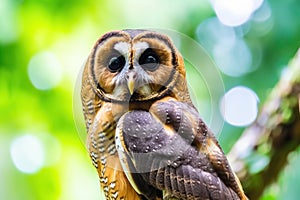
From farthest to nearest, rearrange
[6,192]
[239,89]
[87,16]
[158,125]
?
[239,89] < [87,16] < [6,192] < [158,125]

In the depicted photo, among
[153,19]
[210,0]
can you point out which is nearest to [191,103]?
[153,19]

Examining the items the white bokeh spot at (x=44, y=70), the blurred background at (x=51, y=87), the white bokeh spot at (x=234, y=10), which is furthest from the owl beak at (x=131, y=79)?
the white bokeh spot at (x=234, y=10)

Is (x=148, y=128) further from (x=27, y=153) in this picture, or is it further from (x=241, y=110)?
(x=27, y=153)

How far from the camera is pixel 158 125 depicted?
1230 millimetres

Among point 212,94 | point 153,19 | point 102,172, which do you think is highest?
point 153,19

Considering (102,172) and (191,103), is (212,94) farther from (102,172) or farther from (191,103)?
(102,172)

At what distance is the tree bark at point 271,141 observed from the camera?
1652mm

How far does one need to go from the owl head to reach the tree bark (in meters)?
0.46

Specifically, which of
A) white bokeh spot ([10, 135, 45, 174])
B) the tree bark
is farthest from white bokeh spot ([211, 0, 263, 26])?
white bokeh spot ([10, 135, 45, 174])

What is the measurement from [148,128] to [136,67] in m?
0.12

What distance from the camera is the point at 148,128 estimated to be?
4.00 ft

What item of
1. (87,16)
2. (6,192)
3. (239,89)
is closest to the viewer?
(6,192)

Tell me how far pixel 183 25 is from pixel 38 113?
0.60m

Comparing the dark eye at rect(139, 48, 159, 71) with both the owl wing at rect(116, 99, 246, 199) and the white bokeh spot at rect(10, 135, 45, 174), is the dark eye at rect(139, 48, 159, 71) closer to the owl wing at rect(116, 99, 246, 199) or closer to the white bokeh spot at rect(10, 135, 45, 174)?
the owl wing at rect(116, 99, 246, 199)
